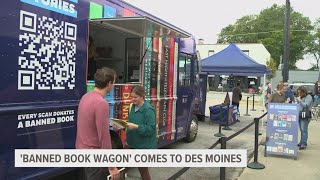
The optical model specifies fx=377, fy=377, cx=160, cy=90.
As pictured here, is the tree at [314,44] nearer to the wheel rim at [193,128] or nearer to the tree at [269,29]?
the tree at [269,29]

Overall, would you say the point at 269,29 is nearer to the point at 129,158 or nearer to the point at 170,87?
the point at 170,87

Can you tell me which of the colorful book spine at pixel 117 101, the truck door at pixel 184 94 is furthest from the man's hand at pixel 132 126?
the truck door at pixel 184 94

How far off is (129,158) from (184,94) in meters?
5.06

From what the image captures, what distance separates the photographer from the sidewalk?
22.6ft

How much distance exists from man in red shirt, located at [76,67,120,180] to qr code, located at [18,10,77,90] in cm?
92

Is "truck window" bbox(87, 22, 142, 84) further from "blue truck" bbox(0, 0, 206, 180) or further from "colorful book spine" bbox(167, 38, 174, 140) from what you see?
"colorful book spine" bbox(167, 38, 174, 140)

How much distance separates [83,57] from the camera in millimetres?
4812

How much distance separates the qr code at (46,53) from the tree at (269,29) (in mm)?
70305

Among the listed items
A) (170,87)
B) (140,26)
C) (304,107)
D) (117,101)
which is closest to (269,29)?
(304,107)

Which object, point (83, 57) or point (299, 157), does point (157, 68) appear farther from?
point (299, 157)

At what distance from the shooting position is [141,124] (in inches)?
174

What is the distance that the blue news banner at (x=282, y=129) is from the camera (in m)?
8.28

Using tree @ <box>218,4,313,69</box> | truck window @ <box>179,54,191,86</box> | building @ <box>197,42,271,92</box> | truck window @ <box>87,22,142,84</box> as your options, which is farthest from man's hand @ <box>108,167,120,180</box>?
tree @ <box>218,4,313,69</box>

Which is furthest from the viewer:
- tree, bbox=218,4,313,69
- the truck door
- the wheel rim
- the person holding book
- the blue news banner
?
tree, bbox=218,4,313,69
